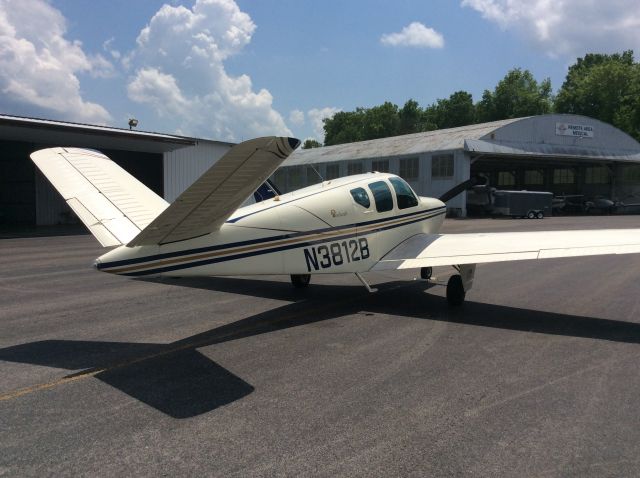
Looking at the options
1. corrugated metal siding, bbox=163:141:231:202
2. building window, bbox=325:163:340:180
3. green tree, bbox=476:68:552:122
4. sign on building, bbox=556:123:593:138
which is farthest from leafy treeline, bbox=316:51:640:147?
corrugated metal siding, bbox=163:141:231:202

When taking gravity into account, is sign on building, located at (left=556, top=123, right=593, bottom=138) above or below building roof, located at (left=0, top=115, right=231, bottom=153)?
above

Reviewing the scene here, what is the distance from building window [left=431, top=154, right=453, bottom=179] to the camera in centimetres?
4188

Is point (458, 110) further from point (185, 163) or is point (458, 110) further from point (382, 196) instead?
point (382, 196)

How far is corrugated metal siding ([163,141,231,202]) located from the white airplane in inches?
1025

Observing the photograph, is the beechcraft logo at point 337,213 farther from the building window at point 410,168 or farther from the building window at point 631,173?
the building window at point 631,173

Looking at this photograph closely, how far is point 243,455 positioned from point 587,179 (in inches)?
2528

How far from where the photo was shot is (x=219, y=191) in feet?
18.0

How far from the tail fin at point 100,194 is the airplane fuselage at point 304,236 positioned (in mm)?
649

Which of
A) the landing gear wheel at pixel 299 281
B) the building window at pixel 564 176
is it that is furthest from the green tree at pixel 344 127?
the landing gear wheel at pixel 299 281

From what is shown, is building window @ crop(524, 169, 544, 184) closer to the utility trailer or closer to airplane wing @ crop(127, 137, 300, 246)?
the utility trailer

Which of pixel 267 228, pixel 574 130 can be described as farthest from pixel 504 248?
pixel 574 130

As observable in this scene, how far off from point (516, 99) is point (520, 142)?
5336 cm

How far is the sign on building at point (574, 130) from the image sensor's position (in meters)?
46.3

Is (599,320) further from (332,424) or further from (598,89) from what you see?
(598,89)
